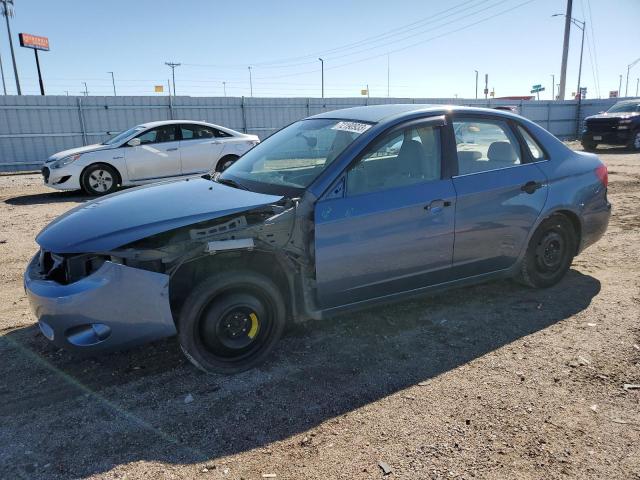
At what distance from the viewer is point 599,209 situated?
4.87 m

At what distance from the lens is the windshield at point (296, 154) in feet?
12.5

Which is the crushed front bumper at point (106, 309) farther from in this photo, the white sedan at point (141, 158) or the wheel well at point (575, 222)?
the white sedan at point (141, 158)

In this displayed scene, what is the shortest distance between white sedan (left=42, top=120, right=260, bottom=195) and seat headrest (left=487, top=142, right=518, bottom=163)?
23.7ft

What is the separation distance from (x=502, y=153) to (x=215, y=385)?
3.07 meters

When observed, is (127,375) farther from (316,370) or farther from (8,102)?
(8,102)

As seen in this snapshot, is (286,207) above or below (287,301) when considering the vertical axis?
above

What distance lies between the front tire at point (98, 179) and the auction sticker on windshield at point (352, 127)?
25.6ft

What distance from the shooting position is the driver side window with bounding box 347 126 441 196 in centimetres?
366

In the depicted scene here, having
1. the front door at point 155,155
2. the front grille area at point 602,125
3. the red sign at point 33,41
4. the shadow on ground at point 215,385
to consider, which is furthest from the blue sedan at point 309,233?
the red sign at point 33,41

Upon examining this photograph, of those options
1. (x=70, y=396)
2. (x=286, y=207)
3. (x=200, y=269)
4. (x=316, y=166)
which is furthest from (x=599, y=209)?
(x=70, y=396)

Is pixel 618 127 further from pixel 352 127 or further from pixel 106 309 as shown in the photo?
pixel 106 309

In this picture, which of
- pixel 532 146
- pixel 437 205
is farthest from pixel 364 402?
pixel 532 146

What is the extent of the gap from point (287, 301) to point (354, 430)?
108 cm

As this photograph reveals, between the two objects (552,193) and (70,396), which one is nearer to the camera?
(70,396)
